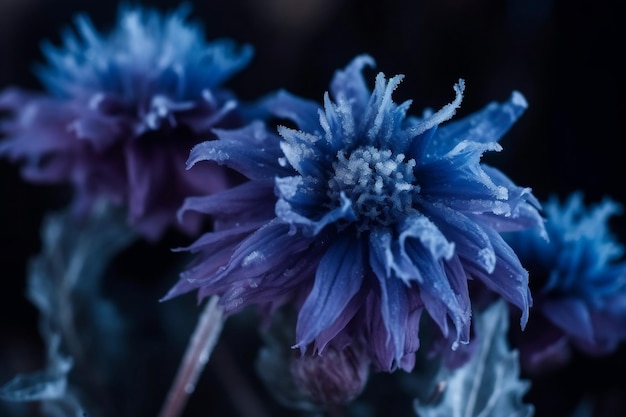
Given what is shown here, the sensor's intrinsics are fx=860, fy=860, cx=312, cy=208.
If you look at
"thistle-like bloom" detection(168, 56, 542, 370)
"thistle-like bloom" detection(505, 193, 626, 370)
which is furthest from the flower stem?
"thistle-like bloom" detection(505, 193, 626, 370)

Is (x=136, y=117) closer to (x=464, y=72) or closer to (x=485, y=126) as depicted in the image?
(x=485, y=126)

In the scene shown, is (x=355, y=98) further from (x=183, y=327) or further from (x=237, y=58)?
(x=183, y=327)

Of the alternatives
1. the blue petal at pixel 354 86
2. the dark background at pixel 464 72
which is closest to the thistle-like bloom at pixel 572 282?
the blue petal at pixel 354 86

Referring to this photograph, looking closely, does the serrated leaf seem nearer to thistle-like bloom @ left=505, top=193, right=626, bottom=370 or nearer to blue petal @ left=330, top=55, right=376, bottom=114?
thistle-like bloom @ left=505, top=193, right=626, bottom=370

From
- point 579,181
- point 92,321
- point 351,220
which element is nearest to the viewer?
point 351,220

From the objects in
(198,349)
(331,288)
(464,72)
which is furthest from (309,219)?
(464,72)

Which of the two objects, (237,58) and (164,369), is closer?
(237,58)

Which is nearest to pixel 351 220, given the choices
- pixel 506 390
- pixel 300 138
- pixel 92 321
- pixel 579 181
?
pixel 300 138

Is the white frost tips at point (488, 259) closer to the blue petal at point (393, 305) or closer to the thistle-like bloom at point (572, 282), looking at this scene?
the blue petal at point (393, 305)

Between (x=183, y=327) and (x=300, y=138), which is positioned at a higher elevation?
(x=300, y=138)
